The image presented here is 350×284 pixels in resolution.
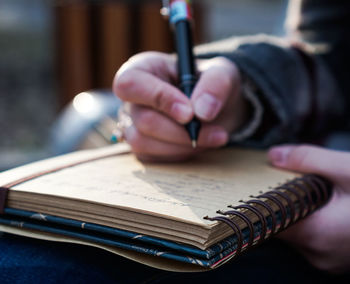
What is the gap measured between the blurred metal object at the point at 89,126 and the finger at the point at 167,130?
46 centimetres

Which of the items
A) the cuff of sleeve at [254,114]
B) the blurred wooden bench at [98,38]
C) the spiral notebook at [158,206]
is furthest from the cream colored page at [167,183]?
the blurred wooden bench at [98,38]

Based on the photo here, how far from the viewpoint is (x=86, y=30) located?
82.7 inches

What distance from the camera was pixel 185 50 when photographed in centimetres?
69

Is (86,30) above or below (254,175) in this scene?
above

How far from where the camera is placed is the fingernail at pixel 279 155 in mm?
637

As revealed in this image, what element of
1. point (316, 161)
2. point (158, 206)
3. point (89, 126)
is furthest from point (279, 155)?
point (89, 126)

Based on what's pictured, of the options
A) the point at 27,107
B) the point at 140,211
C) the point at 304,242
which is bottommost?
the point at 27,107

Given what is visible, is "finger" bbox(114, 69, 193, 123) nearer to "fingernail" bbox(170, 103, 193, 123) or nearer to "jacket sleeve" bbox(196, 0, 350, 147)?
"fingernail" bbox(170, 103, 193, 123)

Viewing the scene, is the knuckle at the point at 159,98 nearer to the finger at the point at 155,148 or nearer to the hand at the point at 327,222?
the finger at the point at 155,148

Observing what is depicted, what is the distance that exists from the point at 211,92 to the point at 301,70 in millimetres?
327

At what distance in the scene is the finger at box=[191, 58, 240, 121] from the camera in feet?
2.01

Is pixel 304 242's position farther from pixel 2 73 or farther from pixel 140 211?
pixel 2 73

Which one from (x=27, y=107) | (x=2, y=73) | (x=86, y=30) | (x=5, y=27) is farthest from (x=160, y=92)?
(x=5, y=27)

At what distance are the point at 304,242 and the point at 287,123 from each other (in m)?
0.27
